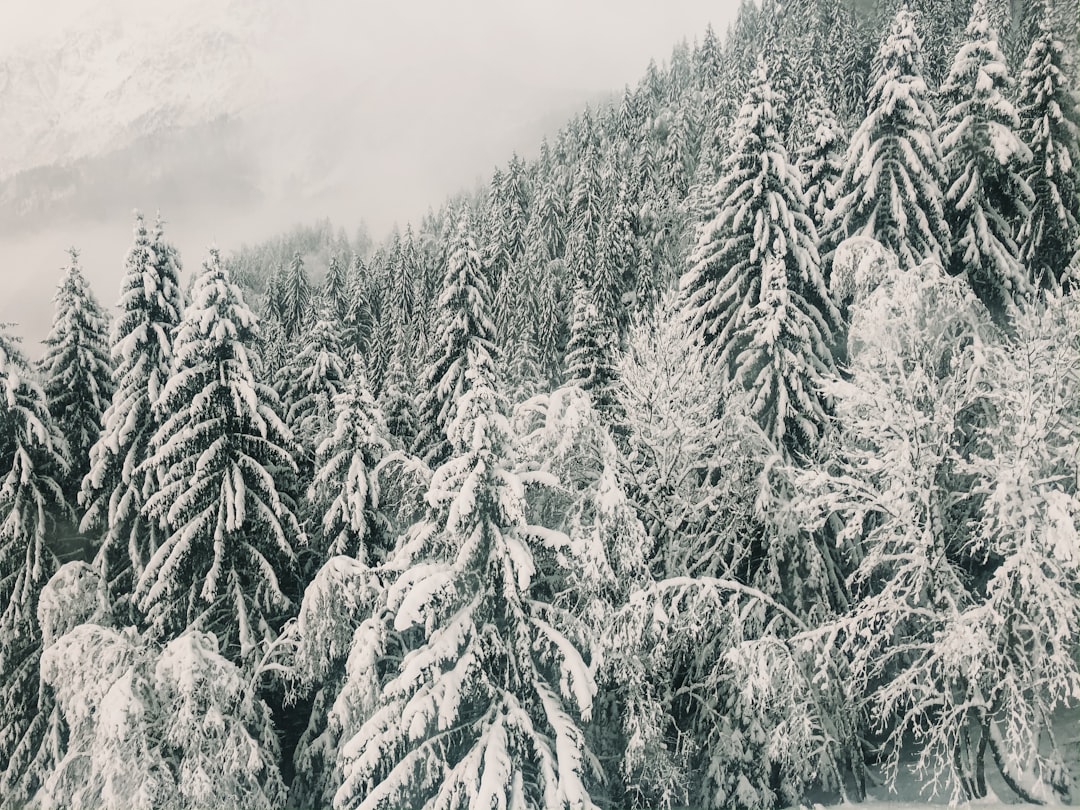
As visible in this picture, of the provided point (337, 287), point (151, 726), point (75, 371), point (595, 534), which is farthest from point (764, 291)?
point (337, 287)

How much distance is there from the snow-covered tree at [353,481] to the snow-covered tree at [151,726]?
14.6 ft

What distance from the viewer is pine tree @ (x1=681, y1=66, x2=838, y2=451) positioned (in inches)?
764

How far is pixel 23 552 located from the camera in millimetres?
23719

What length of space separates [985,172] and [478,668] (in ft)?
72.7

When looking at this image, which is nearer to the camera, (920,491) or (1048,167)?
(920,491)

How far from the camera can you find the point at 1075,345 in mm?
13758

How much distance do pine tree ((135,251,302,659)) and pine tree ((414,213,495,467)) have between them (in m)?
7.85

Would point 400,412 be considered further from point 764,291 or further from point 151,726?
point 764,291

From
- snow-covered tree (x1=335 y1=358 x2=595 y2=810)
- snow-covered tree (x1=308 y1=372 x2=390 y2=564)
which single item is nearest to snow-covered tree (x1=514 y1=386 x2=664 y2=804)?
snow-covered tree (x1=335 y1=358 x2=595 y2=810)

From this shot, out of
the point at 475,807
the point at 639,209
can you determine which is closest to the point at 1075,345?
the point at 475,807

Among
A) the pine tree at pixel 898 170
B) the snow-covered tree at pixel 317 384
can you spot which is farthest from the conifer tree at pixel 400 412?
the pine tree at pixel 898 170

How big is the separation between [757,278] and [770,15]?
116509 millimetres

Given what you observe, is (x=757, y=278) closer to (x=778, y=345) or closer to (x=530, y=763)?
(x=778, y=345)

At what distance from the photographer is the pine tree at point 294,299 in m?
77.0
